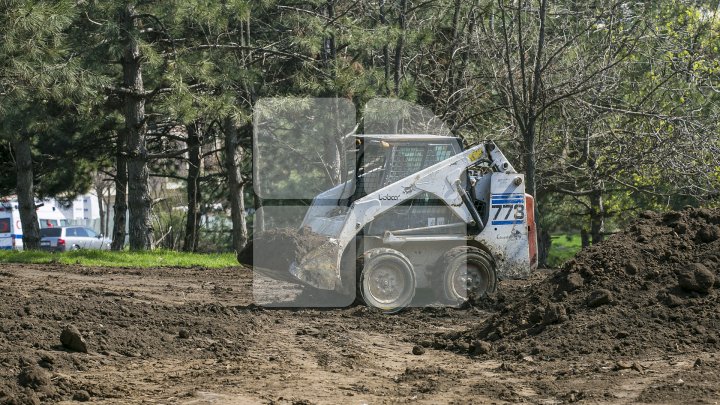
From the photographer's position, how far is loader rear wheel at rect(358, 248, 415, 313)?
12969 mm

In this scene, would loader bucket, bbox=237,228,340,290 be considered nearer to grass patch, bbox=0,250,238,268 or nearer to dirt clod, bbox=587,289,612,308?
dirt clod, bbox=587,289,612,308

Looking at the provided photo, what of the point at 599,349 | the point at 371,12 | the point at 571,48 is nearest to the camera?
the point at 599,349

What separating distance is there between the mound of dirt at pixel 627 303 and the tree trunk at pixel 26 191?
15.9 metres

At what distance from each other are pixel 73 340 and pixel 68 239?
33.2 m

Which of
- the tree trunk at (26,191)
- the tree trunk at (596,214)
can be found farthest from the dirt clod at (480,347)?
the tree trunk at (26,191)

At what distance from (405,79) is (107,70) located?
20.8 ft

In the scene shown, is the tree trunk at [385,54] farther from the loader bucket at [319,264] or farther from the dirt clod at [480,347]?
the dirt clod at [480,347]

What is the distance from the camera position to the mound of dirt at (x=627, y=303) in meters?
9.66

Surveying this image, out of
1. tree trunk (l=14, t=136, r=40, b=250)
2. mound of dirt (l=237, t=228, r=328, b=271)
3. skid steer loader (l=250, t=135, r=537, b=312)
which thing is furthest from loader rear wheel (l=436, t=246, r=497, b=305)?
tree trunk (l=14, t=136, r=40, b=250)

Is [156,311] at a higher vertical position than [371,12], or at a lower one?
lower

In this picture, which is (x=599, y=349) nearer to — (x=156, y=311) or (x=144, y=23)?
(x=156, y=311)

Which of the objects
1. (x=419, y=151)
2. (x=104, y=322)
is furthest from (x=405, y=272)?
(x=104, y=322)

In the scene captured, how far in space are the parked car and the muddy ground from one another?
91.2ft

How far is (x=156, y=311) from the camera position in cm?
1180
